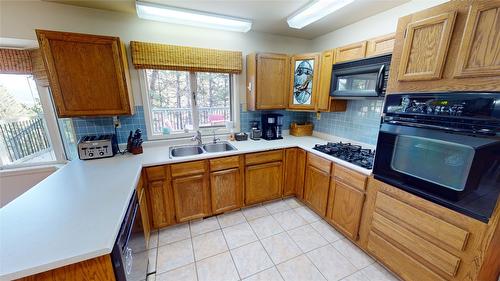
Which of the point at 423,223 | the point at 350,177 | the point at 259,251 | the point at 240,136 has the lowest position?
the point at 259,251

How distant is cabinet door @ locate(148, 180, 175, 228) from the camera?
6.36ft

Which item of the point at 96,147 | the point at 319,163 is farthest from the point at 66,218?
the point at 319,163

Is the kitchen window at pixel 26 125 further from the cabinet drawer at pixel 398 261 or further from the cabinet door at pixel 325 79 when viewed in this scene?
the cabinet drawer at pixel 398 261

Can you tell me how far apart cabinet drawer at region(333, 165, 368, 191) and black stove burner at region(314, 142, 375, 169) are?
0.10 meters

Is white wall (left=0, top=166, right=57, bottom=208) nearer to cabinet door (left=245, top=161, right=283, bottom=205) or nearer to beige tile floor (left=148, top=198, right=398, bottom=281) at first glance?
beige tile floor (left=148, top=198, right=398, bottom=281)

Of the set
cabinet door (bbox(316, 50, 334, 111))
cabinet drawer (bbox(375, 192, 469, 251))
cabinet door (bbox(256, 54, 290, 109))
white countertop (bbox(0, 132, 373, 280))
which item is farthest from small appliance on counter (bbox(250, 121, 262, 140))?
cabinet drawer (bbox(375, 192, 469, 251))

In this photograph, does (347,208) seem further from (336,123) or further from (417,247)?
(336,123)

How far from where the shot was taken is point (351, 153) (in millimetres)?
2094

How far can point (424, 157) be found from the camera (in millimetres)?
1296

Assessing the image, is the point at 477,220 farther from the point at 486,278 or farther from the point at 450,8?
the point at 450,8

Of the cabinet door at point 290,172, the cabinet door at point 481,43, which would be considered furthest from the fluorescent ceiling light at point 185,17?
the cabinet door at point 481,43

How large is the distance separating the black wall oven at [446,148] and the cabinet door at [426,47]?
15 centimetres

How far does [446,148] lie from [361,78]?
104 centimetres

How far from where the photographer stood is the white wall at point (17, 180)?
2131 mm
